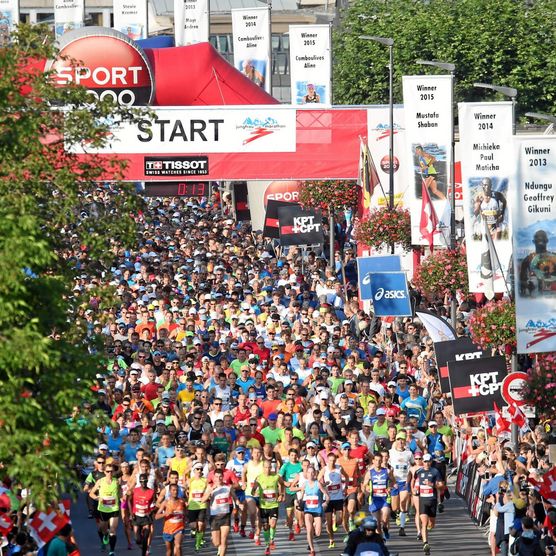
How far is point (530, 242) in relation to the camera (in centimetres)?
2197

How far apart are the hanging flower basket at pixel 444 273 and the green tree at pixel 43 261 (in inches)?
578

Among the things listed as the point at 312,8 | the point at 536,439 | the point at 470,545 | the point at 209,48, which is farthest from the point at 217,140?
the point at 312,8

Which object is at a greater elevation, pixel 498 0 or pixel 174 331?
pixel 498 0

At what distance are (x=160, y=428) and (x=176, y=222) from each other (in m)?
29.4

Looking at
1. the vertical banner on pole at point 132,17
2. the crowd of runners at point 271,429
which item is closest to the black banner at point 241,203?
the vertical banner on pole at point 132,17

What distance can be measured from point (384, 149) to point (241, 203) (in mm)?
10660

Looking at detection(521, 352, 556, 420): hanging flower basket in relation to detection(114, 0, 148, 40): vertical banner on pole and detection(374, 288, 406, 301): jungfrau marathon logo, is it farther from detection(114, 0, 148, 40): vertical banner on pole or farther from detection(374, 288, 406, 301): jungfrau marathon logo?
detection(114, 0, 148, 40): vertical banner on pole

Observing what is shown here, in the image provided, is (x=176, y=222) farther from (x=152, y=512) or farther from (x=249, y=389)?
(x=152, y=512)

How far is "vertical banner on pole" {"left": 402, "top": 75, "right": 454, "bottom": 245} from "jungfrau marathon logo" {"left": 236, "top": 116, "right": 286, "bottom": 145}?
15.8ft

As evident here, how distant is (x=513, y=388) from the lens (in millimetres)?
23375

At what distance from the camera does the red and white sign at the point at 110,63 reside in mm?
36125

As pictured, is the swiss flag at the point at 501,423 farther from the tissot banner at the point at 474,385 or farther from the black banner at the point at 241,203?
the black banner at the point at 241,203

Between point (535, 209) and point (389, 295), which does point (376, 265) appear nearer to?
point (389, 295)

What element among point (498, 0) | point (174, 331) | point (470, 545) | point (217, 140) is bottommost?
point (470, 545)
